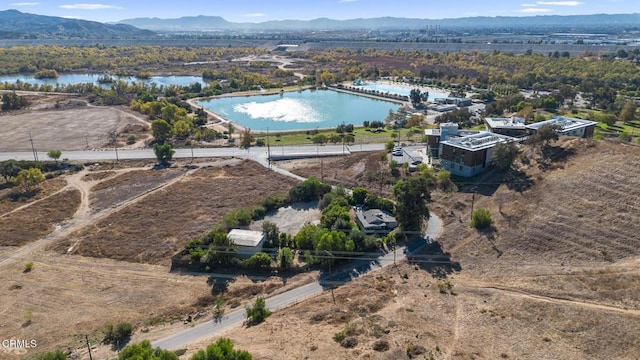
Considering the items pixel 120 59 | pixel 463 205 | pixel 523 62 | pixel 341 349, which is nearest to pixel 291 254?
pixel 341 349

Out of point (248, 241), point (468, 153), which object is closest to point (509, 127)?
point (468, 153)

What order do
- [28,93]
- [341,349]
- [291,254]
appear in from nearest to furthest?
[341,349]
[291,254]
[28,93]

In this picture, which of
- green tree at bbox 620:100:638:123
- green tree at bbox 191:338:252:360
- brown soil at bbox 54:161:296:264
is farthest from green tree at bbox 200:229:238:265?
green tree at bbox 620:100:638:123

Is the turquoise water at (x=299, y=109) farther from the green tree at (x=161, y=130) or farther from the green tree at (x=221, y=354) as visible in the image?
the green tree at (x=221, y=354)

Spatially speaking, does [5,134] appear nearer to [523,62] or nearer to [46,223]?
[46,223]

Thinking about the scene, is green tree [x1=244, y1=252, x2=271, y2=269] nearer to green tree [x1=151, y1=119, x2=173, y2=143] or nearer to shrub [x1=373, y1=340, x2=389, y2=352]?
shrub [x1=373, y1=340, x2=389, y2=352]

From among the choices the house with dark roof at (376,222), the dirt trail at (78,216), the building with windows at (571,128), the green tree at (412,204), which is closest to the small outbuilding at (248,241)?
the house with dark roof at (376,222)

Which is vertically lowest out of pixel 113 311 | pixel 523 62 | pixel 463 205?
pixel 113 311
